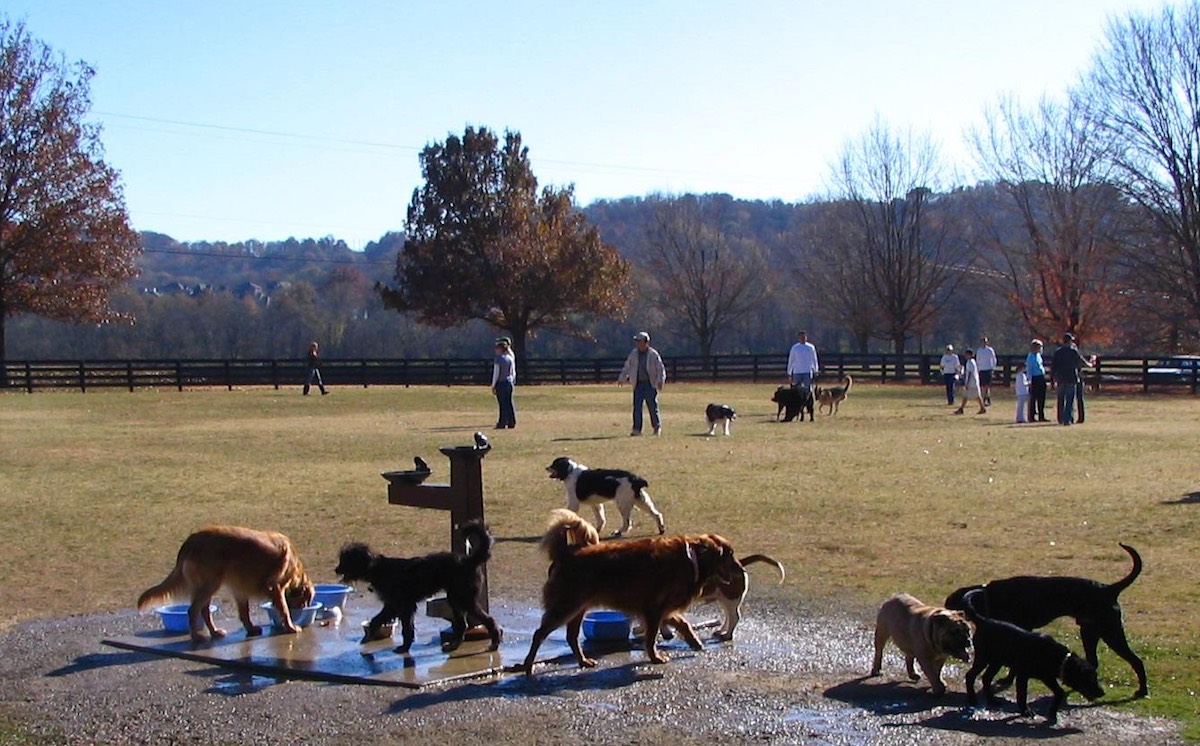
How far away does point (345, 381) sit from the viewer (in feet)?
164

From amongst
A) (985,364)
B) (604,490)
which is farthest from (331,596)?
(985,364)

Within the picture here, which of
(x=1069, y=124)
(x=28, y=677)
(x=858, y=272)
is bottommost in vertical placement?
(x=28, y=677)

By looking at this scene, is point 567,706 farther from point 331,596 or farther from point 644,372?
point 644,372

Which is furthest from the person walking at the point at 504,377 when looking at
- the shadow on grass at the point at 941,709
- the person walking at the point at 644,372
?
the shadow on grass at the point at 941,709

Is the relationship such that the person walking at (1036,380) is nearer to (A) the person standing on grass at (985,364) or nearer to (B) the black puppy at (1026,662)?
(A) the person standing on grass at (985,364)

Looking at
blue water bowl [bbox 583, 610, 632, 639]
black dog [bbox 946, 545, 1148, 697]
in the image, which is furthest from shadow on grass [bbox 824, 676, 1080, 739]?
blue water bowl [bbox 583, 610, 632, 639]

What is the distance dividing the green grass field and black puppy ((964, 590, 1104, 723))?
34 centimetres

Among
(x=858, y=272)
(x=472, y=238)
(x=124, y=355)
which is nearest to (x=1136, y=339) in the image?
(x=858, y=272)

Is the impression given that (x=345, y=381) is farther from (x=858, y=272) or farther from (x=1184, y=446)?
(x=1184, y=446)

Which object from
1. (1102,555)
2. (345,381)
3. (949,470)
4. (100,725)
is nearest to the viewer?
(100,725)

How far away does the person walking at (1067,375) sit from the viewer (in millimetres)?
25656

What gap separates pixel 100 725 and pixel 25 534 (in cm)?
690

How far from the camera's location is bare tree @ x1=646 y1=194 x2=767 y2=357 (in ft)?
233

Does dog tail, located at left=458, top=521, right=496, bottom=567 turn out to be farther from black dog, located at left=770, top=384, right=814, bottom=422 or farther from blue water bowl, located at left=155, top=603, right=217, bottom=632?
black dog, located at left=770, top=384, right=814, bottom=422
